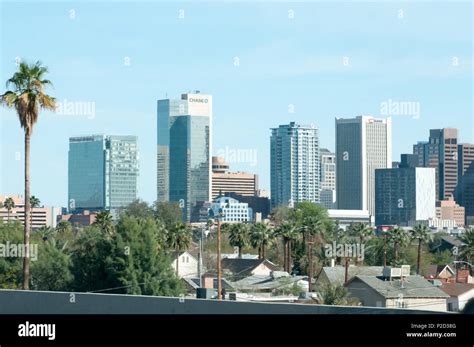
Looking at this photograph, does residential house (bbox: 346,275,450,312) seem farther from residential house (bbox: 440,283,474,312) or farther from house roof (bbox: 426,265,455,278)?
house roof (bbox: 426,265,455,278)

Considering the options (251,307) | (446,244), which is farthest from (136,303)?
(446,244)

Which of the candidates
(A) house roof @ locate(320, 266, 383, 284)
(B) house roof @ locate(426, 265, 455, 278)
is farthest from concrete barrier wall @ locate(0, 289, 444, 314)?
(B) house roof @ locate(426, 265, 455, 278)

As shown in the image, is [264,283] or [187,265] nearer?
[264,283]

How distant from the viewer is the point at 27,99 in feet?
175

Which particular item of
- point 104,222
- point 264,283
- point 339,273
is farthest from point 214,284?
point 104,222

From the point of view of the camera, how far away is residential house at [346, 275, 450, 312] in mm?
84000

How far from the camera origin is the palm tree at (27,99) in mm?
53375

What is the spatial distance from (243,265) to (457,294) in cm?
3998

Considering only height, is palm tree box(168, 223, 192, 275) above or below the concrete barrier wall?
below

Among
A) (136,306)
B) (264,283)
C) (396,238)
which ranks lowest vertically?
(264,283)

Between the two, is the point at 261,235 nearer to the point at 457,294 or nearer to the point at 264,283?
the point at 264,283
